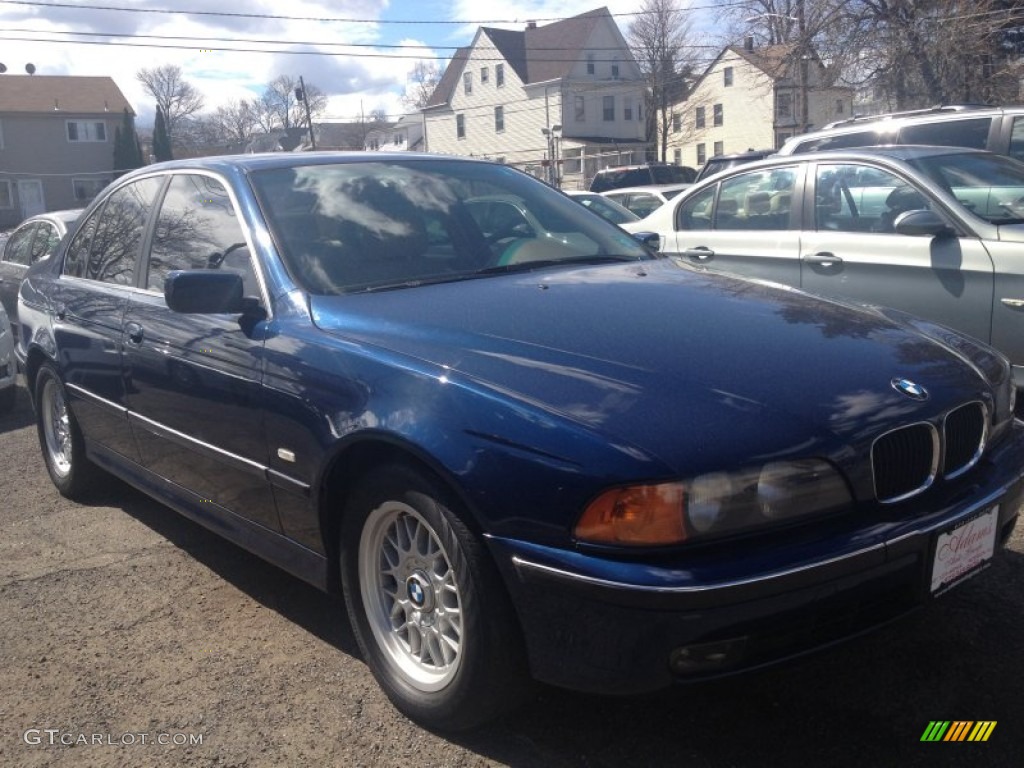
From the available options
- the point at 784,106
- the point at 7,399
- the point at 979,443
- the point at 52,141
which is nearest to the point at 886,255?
the point at 979,443

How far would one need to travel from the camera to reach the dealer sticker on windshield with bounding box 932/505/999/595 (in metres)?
2.58

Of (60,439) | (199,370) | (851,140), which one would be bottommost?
(60,439)

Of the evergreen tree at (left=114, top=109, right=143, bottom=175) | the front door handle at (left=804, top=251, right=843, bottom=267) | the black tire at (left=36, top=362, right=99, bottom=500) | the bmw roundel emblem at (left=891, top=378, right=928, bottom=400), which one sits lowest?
the black tire at (left=36, top=362, right=99, bottom=500)

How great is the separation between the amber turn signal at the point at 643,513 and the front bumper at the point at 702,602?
0.06 m

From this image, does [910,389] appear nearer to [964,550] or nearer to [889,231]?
[964,550]

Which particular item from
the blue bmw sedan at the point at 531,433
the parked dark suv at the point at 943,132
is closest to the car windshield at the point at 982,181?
the parked dark suv at the point at 943,132

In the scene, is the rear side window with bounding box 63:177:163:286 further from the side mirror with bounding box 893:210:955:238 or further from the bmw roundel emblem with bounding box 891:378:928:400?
the side mirror with bounding box 893:210:955:238

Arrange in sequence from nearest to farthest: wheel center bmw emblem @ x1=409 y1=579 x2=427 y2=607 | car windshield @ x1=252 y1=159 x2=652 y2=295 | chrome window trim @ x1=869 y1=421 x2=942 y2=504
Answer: chrome window trim @ x1=869 y1=421 x2=942 y2=504
wheel center bmw emblem @ x1=409 y1=579 x2=427 y2=607
car windshield @ x1=252 y1=159 x2=652 y2=295

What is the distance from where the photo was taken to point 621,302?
320 cm

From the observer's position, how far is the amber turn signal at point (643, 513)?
7.55 feet

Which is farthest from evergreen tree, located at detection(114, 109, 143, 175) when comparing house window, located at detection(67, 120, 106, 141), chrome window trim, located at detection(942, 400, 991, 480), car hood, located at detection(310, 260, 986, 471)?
chrome window trim, located at detection(942, 400, 991, 480)

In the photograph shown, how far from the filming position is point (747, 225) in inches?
256

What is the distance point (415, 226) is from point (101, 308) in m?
1.68

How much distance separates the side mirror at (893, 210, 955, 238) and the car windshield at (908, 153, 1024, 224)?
214 millimetres
